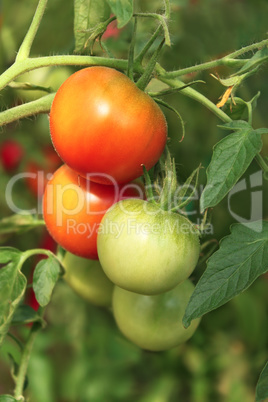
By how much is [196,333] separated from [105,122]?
0.85 m

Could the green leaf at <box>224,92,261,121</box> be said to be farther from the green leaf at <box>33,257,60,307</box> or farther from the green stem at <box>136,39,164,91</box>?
the green leaf at <box>33,257,60,307</box>

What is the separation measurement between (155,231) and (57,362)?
1095mm

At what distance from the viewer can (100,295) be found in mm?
1025

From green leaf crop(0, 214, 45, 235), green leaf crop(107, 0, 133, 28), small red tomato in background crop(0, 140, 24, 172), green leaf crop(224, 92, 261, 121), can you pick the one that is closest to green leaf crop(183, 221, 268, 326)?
green leaf crop(224, 92, 261, 121)

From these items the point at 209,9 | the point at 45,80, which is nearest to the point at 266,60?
the point at 45,80

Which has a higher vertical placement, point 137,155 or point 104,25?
point 104,25

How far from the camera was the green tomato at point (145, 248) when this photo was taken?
755 millimetres

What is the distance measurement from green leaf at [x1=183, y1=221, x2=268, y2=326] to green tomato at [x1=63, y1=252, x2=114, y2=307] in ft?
1.10

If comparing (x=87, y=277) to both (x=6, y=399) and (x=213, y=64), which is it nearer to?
(x=6, y=399)

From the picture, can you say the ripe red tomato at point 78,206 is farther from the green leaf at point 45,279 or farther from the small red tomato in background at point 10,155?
the small red tomato in background at point 10,155

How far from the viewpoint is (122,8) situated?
67cm

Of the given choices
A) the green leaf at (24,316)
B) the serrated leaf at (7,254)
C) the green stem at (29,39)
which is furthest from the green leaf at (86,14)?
the green leaf at (24,316)

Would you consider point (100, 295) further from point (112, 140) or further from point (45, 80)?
point (45, 80)

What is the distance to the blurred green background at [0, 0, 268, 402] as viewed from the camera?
1.33 metres
